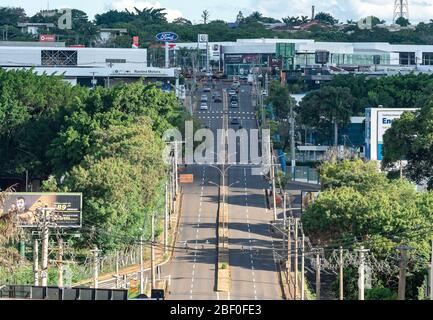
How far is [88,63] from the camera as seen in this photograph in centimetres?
16050

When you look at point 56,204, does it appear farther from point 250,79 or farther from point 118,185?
point 250,79

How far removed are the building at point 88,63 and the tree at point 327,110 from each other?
140 feet

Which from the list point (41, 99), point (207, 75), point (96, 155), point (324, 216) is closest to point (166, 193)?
point (96, 155)

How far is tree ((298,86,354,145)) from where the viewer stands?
373 feet

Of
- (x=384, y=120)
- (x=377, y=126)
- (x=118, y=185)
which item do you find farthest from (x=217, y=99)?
(x=118, y=185)

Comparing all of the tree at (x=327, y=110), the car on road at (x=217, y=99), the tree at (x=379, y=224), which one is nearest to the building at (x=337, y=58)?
the car on road at (x=217, y=99)

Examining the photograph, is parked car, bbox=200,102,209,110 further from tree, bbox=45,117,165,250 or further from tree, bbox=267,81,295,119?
tree, bbox=45,117,165,250

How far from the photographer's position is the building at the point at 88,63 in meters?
156

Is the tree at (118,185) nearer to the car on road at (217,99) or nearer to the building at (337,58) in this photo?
the car on road at (217,99)

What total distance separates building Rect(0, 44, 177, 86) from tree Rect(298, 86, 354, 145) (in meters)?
42.6

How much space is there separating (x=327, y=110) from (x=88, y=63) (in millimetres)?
53000

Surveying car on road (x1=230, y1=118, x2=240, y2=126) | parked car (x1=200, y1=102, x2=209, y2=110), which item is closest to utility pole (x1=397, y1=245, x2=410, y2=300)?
car on road (x1=230, y1=118, x2=240, y2=126)

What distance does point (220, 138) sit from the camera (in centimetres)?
11381

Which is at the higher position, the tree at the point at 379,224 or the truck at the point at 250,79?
the truck at the point at 250,79
